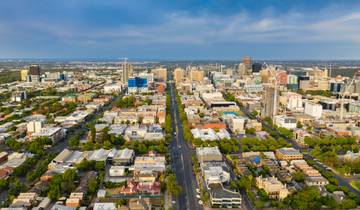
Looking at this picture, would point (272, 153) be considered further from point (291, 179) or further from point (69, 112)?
point (69, 112)

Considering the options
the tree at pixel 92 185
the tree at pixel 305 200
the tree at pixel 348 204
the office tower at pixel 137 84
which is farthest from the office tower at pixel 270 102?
the office tower at pixel 137 84

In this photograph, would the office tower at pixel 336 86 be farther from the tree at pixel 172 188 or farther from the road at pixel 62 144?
the tree at pixel 172 188

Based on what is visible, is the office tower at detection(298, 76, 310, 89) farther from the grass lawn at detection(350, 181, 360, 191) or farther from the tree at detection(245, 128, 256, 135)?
the grass lawn at detection(350, 181, 360, 191)

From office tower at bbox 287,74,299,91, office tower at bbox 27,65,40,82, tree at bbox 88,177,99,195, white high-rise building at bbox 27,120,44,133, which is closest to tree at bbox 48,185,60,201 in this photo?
tree at bbox 88,177,99,195

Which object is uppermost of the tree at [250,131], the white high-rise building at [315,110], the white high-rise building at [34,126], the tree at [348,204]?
the white high-rise building at [315,110]

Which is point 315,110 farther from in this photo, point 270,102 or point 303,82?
point 303,82

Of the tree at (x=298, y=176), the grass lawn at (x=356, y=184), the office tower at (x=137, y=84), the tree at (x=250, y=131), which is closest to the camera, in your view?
the grass lawn at (x=356, y=184)

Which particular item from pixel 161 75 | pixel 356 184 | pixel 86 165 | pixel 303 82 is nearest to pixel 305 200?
pixel 356 184
